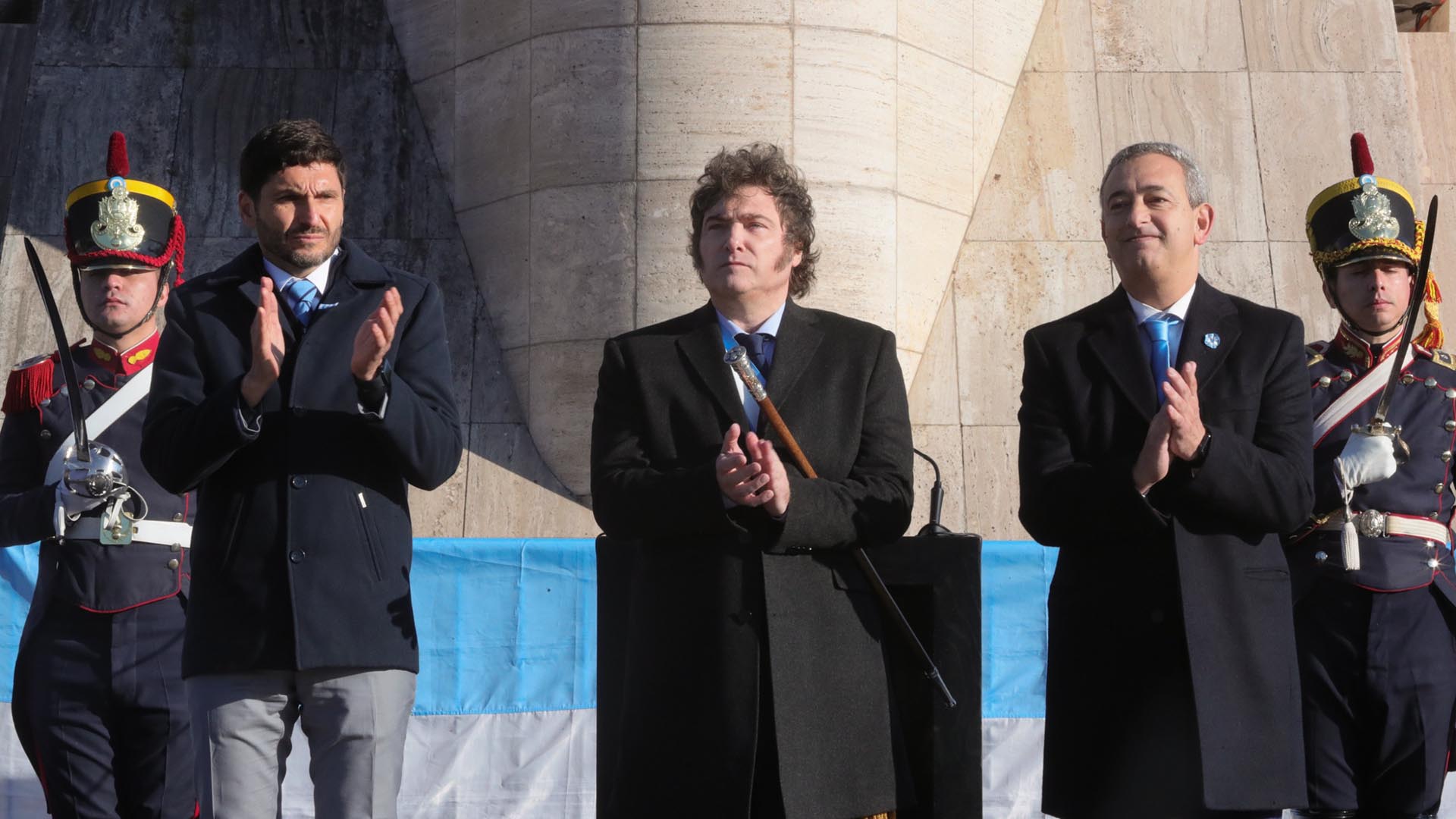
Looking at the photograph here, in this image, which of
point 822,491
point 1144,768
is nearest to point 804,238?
point 822,491

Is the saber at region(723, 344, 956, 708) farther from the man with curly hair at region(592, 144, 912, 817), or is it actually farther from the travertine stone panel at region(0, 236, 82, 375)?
the travertine stone panel at region(0, 236, 82, 375)

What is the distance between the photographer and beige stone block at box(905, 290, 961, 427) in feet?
27.5

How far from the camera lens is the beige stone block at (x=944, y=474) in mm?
8070

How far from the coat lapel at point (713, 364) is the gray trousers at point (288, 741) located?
0.98 metres

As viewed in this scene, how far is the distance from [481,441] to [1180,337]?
16.8ft

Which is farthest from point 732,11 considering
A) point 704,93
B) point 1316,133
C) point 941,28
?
point 1316,133

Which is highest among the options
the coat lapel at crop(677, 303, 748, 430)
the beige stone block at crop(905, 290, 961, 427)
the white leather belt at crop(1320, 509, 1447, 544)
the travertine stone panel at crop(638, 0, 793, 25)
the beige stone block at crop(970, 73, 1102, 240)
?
the travertine stone panel at crop(638, 0, 793, 25)

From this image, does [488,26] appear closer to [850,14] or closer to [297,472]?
[850,14]

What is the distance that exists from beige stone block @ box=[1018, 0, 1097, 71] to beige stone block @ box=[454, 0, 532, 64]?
2.80m

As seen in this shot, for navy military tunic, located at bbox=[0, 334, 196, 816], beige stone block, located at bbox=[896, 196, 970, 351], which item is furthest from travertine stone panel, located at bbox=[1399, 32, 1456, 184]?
navy military tunic, located at bbox=[0, 334, 196, 816]

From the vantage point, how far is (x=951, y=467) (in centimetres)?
823

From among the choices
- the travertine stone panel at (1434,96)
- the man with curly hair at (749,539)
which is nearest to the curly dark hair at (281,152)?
the man with curly hair at (749,539)

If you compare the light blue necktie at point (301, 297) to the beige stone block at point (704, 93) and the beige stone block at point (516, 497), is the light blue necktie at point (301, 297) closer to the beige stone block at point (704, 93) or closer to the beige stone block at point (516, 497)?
the beige stone block at point (516, 497)

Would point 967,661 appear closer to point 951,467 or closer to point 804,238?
point 804,238
